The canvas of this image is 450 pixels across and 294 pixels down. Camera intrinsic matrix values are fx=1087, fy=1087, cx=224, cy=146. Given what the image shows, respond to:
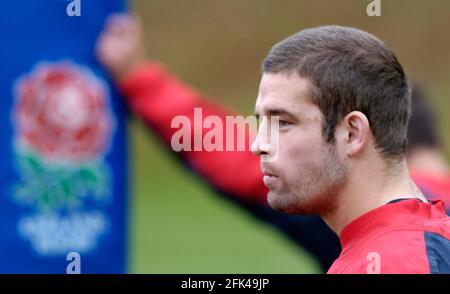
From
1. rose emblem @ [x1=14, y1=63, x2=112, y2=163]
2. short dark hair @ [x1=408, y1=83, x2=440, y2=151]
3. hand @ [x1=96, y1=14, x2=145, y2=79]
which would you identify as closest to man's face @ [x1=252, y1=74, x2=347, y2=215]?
rose emblem @ [x1=14, y1=63, x2=112, y2=163]

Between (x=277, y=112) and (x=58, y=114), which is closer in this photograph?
(x=277, y=112)

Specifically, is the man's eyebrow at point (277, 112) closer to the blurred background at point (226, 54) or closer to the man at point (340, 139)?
the man at point (340, 139)

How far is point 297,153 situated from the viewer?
3.06m

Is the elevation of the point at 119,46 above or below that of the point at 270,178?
above

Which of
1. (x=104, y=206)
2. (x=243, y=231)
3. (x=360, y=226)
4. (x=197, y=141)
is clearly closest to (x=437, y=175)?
(x=197, y=141)

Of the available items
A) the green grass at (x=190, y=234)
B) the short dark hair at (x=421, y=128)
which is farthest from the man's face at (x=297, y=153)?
the green grass at (x=190, y=234)

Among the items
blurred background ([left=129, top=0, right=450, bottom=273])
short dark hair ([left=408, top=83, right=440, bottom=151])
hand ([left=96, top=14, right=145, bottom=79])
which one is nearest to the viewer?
hand ([left=96, top=14, right=145, bottom=79])

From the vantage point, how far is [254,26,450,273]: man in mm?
3027

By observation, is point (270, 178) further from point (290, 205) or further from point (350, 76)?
point (350, 76)

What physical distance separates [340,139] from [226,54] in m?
17.9

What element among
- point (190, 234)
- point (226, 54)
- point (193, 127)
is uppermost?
point (226, 54)

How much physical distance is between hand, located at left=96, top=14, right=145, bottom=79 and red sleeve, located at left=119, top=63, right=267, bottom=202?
84 millimetres

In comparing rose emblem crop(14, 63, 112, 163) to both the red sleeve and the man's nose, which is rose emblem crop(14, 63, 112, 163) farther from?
the man's nose

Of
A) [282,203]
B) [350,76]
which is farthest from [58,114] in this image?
[350,76]
